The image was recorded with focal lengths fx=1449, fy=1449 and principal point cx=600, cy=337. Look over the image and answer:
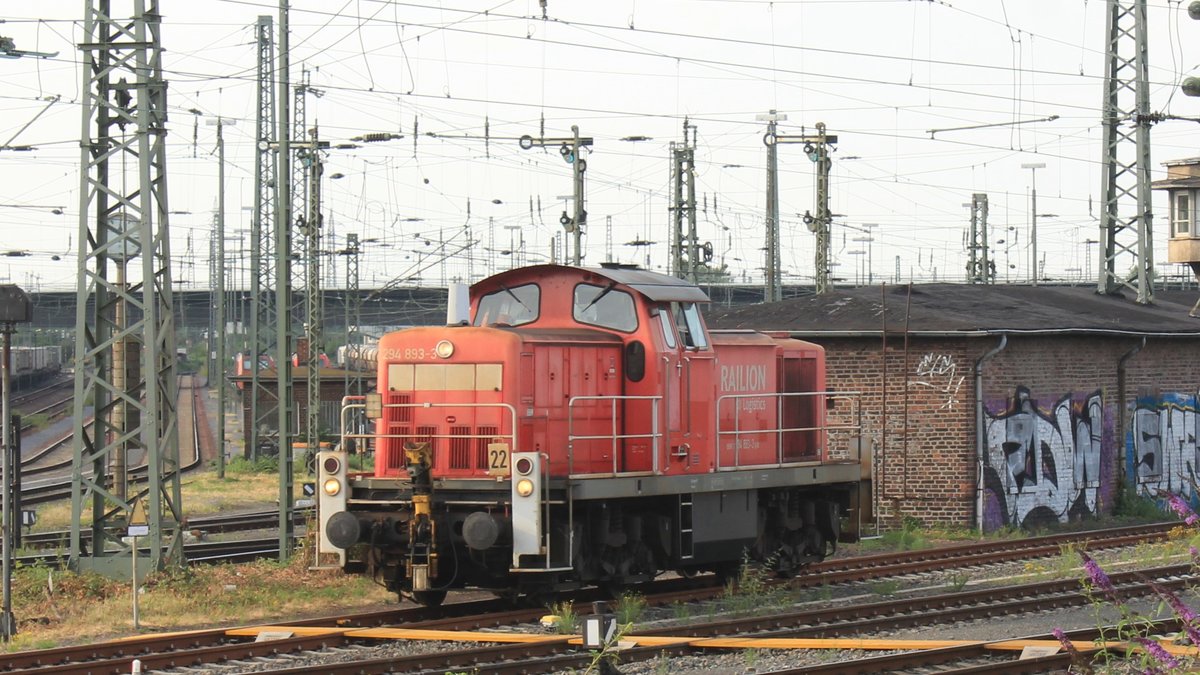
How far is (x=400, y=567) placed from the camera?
45.9ft

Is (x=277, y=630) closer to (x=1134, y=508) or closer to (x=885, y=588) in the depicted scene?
(x=885, y=588)

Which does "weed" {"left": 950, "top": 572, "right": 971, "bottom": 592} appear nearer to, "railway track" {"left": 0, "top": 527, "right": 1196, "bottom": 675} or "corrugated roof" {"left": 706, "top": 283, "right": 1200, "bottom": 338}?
"railway track" {"left": 0, "top": 527, "right": 1196, "bottom": 675}

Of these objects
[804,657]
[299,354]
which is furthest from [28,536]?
[299,354]

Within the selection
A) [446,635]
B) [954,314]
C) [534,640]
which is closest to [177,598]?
[446,635]

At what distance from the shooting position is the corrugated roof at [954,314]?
22922 millimetres

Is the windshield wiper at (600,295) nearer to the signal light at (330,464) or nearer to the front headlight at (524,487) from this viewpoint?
the front headlight at (524,487)

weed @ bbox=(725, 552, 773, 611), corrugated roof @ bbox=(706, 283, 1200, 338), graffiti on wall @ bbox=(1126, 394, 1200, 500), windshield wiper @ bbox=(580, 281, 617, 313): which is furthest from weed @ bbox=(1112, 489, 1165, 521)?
windshield wiper @ bbox=(580, 281, 617, 313)

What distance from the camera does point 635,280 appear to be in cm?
1470

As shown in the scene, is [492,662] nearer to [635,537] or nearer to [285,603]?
[635,537]

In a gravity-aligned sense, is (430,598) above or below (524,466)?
below

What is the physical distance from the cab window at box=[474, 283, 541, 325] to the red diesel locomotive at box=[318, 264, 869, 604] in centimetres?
1

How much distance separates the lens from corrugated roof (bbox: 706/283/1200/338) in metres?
22.9

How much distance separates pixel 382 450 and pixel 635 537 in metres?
2.68

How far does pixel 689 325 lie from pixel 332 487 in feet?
13.2
